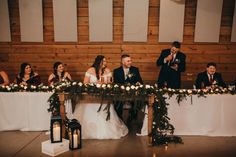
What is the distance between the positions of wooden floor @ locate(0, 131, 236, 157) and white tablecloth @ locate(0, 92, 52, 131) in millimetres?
194

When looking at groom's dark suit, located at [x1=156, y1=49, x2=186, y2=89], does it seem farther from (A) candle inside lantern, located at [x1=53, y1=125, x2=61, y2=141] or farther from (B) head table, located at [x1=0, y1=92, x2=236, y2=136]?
(A) candle inside lantern, located at [x1=53, y1=125, x2=61, y2=141]

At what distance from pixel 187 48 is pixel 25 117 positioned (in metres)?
4.35

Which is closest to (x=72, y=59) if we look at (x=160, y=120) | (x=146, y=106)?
(x=146, y=106)

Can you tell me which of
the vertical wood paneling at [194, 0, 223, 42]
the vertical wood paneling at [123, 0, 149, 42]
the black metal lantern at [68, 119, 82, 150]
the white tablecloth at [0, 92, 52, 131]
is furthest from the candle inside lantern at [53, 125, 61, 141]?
the vertical wood paneling at [194, 0, 223, 42]

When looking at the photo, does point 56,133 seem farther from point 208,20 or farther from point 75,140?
point 208,20

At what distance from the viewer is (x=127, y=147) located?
4684mm

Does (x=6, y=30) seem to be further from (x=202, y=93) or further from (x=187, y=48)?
(x=202, y=93)

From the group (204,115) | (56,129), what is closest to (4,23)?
(56,129)

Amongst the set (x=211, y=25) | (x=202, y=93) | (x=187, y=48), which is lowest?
(x=202, y=93)

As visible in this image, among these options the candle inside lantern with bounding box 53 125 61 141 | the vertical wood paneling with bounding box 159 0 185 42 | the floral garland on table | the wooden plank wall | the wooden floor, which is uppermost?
the vertical wood paneling with bounding box 159 0 185 42

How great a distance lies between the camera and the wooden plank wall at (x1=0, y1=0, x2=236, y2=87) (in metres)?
7.46

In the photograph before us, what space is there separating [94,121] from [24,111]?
1.35 m

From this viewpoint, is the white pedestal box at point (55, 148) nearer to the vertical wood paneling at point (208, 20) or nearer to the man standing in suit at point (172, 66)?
the man standing in suit at point (172, 66)

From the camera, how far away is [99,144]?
4781 millimetres
